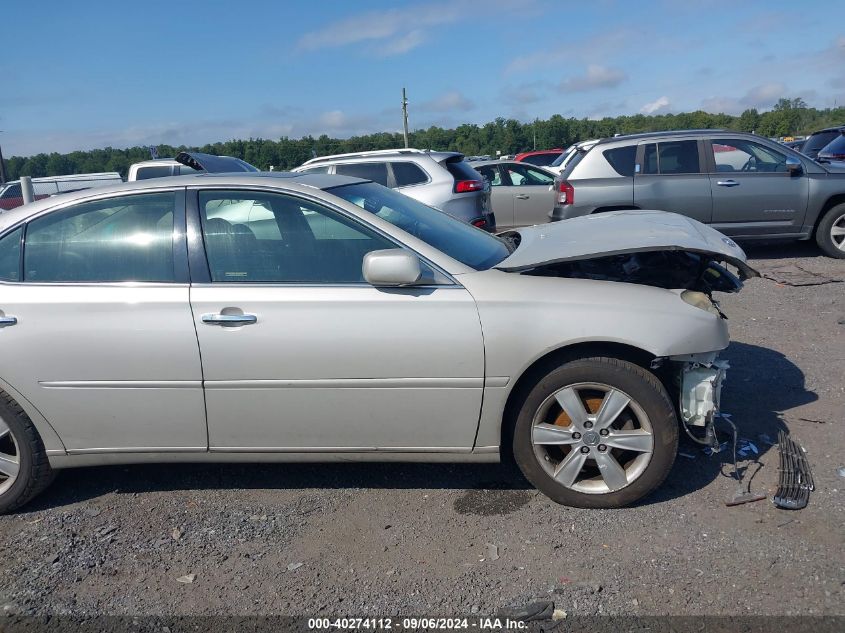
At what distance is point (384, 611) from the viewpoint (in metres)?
3.02

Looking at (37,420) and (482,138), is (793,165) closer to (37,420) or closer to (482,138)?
(37,420)

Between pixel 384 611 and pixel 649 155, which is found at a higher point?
pixel 649 155

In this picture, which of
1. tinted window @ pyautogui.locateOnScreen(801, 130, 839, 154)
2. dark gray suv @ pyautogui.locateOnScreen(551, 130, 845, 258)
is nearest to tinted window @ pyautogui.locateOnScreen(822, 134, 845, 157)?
tinted window @ pyautogui.locateOnScreen(801, 130, 839, 154)

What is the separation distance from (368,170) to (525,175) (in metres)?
4.67

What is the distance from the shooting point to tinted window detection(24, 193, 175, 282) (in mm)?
3807

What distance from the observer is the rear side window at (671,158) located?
32.8 ft

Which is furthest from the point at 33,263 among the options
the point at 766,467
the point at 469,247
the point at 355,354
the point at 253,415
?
the point at 766,467

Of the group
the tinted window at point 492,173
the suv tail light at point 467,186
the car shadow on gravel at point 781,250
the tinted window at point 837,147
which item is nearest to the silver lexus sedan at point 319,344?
the suv tail light at point 467,186

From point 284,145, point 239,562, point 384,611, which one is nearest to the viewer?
point 384,611


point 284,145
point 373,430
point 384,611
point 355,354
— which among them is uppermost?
point 284,145

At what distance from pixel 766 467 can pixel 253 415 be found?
109 inches

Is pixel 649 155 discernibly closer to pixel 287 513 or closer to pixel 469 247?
pixel 469 247

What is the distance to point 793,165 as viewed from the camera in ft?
32.0

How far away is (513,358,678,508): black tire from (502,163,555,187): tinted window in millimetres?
10905
